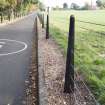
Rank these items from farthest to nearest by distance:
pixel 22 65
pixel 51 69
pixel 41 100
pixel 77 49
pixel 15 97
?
pixel 77 49 → pixel 22 65 → pixel 51 69 → pixel 15 97 → pixel 41 100

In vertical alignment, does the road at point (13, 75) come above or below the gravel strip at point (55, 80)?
below

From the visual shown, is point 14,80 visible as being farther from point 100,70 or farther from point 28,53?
point 28,53

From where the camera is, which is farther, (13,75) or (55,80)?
(13,75)

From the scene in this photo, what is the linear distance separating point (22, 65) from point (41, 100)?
190 inches

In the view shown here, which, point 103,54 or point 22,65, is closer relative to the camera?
point 22,65

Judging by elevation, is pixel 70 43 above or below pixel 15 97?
above

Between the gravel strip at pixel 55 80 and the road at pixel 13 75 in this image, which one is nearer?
the gravel strip at pixel 55 80

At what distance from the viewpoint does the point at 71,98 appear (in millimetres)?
6309

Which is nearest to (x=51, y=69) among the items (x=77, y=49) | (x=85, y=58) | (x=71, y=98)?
(x=85, y=58)

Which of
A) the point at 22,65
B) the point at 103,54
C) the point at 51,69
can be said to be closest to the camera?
the point at 51,69

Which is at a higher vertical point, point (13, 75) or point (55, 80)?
point (55, 80)

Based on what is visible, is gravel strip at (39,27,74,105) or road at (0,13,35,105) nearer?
gravel strip at (39,27,74,105)

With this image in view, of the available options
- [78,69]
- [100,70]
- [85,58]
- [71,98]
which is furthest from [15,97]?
[85,58]

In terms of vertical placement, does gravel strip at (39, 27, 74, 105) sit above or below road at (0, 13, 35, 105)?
above
